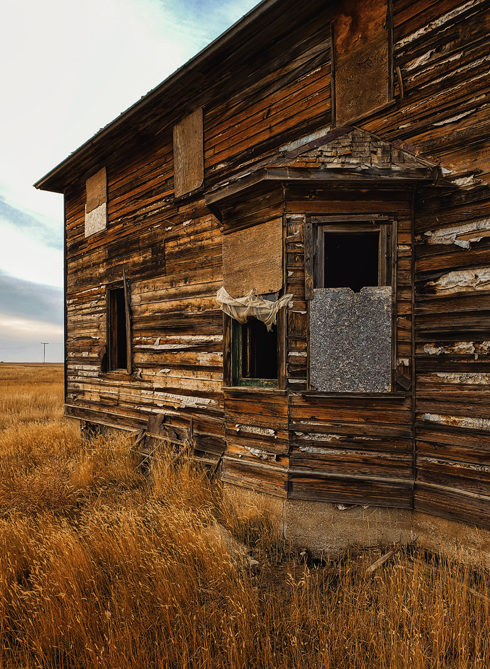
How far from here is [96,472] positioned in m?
6.50

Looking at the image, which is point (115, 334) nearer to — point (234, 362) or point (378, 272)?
point (234, 362)

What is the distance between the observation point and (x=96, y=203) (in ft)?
31.3

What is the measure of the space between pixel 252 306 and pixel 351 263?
314 centimetres

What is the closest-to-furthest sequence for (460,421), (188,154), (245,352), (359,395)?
(460,421), (359,395), (245,352), (188,154)

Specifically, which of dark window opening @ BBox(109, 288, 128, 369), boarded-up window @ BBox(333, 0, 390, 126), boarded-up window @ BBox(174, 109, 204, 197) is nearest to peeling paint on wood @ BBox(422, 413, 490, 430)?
boarded-up window @ BBox(333, 0, 390, 126)

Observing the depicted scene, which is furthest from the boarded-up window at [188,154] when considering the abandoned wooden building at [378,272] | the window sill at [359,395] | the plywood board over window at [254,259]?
the window sill at [359,395]

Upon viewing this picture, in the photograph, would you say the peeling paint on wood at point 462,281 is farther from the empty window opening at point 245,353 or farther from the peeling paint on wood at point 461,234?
the empty window opening at point 245,353

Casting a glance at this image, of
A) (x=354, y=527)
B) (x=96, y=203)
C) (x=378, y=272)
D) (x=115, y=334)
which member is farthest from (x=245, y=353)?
(x=96, y=203)

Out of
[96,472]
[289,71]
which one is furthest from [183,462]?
[289,71]

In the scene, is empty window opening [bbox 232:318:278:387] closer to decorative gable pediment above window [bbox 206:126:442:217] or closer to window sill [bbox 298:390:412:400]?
window sill [bbox 298:390:412:400]

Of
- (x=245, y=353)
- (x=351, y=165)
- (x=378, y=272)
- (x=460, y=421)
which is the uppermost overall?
(x=351, y=165)

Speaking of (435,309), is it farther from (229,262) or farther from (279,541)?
(279,541)

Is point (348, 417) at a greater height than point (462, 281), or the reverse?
point (462, 281)

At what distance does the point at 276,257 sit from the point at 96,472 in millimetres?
4682
